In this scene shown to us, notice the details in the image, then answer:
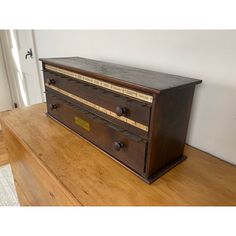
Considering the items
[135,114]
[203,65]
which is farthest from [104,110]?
[203,65]

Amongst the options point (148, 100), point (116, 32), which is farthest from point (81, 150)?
point (116, 32)

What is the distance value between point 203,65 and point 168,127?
27cm

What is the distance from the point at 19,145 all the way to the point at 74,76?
389 mm

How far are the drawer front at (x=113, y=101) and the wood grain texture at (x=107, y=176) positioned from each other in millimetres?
176

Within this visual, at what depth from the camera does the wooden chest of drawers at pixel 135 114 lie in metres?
0.55

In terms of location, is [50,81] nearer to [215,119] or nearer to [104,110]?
[104,110]

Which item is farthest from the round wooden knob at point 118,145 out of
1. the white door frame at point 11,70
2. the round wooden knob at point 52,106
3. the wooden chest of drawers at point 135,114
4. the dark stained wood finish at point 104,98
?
the white door frame at point 11,70

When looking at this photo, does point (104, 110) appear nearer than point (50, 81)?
Yes

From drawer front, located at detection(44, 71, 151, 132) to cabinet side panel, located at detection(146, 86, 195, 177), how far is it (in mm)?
32

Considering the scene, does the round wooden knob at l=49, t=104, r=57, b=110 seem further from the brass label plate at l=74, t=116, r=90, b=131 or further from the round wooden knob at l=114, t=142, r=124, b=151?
the round wooden knob at l=114, t=142, r=124, b=151

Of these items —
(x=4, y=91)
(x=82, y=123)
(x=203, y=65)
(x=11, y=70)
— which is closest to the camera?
(x=203, y=65)

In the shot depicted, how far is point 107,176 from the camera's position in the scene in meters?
0.63

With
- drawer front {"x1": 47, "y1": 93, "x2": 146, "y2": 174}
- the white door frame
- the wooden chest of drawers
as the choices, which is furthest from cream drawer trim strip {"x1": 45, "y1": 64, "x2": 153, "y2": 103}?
the white door frame
